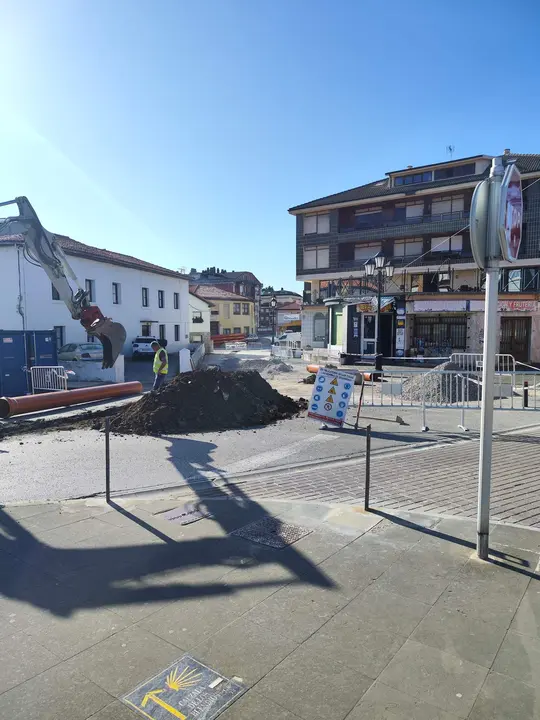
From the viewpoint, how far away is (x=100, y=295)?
3419 centimetres

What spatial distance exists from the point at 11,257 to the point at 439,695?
28931 millimetres

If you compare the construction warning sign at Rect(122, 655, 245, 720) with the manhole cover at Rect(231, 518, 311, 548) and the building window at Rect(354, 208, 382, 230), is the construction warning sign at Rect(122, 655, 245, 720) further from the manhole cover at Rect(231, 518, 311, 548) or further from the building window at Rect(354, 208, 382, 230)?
the building window at Rect(354, 208, 382, 230)

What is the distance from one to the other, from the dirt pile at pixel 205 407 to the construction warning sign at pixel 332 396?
59.4 inches

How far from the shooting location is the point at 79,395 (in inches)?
581

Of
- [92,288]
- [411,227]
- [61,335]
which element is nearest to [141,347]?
[92,288]

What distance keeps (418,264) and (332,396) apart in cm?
2795

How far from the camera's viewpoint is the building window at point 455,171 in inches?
1422

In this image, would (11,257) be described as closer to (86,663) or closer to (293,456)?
(293,456)

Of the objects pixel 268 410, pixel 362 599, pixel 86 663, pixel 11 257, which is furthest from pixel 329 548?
pixel 11 257

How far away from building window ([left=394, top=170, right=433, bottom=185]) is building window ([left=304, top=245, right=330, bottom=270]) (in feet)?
25.2

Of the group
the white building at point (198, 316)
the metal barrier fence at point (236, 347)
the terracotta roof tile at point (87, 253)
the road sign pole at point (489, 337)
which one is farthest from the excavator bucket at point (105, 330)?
the white building at point (198, 316)

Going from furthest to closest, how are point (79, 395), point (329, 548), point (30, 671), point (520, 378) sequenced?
point (520, 378) < point (79, 395) < point (329, 548) < point (30, 671)

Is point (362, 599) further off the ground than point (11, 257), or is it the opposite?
point (11, 257)

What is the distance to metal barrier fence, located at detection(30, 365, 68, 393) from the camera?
1712cm
